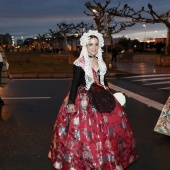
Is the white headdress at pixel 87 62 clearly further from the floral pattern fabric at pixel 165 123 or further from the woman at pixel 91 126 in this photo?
the floral pattern fabric at pixel 165 123

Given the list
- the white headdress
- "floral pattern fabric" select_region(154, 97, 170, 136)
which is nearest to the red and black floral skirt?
the white headdress

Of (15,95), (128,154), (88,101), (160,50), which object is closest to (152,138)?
(128,154)

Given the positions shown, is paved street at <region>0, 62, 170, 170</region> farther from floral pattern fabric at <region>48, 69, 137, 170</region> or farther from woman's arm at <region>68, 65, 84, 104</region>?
woman's arm at <region>68, 65, 84, 104</region>

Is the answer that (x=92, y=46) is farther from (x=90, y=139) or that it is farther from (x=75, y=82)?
(x=90, y=139)

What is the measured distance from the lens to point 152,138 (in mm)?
6426

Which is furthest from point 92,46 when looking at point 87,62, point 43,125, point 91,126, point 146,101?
point 146,101

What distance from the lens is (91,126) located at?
4.36m

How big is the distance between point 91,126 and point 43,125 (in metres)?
3.19

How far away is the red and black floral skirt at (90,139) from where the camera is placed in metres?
4.31

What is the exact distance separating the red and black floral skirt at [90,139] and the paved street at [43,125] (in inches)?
25.9

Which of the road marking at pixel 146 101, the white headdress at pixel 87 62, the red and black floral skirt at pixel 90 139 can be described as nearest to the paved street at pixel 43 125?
the road marking at pixel 146 101

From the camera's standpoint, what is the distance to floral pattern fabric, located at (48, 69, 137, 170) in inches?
170

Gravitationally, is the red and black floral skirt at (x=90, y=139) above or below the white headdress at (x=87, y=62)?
below

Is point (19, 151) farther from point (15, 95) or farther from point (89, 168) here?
point (15, 95)
